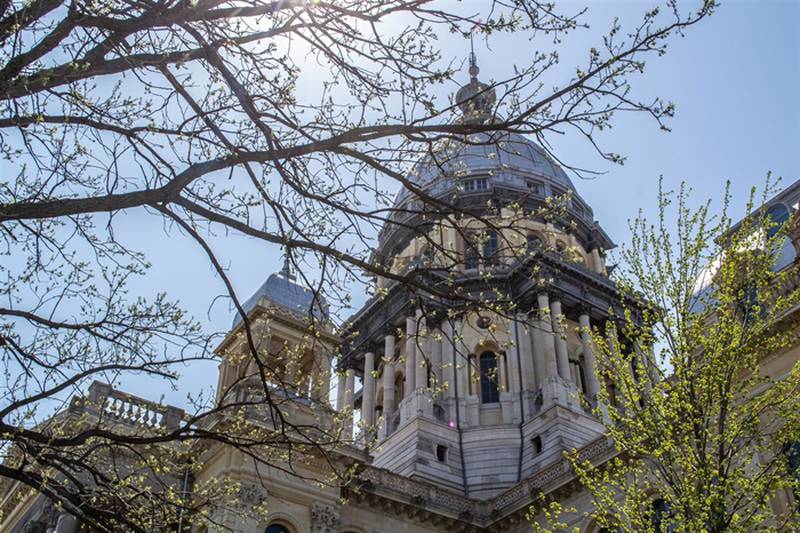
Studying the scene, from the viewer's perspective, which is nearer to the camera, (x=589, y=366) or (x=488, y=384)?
(x=488, y=384)

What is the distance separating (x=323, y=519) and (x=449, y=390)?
17.5 metres

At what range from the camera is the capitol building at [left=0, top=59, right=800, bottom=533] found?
1847 cm

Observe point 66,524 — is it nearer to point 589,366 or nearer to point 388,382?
point 388,382

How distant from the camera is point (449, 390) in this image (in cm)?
4122

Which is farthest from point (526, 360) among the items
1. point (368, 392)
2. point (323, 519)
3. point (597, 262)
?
point (323, 519)

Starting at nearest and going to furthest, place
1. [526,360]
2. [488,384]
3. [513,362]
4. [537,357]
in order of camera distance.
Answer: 1. [513,362]
2. [526,360]
3. [537,357]
4. [488,384]

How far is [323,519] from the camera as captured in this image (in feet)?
80.4

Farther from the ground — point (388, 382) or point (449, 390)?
point (388, 382)

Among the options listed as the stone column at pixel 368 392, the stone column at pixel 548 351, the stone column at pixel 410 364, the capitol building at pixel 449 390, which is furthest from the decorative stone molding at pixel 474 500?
the stone column at pixel 368 392

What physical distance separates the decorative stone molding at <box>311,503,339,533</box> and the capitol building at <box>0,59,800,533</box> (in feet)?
0.14

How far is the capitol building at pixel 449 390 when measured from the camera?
18.5m

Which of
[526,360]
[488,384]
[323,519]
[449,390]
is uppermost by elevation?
[526,360]

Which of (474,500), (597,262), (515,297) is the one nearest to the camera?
(474,500)

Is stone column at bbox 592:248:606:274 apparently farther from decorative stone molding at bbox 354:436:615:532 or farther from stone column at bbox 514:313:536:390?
decorative stone molding at bbox 354:436:615:532
